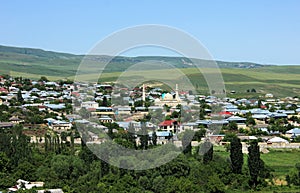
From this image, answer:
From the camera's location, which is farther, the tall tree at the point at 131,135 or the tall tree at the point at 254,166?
the tall tree at the point at 131,135

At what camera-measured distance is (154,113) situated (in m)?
27.4

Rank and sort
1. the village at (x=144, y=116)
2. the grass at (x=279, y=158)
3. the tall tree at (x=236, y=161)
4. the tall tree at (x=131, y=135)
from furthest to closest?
1. the village at (x=144, y=116)
2. the tall tree at (x=131, y=135)
3. the grass at (x=279, y=158)
4. the tall tree at (x=236, y=161)

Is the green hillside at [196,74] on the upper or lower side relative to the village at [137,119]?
upper

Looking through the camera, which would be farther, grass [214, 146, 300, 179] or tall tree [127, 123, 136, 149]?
tall tree [127, 123, 136, 149]

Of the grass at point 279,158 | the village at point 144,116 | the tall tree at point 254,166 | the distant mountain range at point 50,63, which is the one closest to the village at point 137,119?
the village at point 144,116

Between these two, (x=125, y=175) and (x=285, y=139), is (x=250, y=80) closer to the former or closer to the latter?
(x=285, y=139)

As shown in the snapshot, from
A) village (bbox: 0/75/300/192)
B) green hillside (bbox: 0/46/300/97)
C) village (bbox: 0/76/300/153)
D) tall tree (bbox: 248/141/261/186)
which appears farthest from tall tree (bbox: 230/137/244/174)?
green hillside (bbox: 0/46/300/97)

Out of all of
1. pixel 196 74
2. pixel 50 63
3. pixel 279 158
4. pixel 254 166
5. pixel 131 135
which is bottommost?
pixel 279 158

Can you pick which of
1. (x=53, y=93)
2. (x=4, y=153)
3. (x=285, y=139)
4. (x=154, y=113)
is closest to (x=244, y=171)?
(x=4, y=153)

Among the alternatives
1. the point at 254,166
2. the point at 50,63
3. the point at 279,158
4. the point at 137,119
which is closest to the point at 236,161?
the point at 254,166

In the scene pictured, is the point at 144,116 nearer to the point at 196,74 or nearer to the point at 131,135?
the point at 131,135

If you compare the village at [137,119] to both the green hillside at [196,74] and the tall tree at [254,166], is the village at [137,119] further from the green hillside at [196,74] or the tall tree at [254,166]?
the tall tree at [254,166]

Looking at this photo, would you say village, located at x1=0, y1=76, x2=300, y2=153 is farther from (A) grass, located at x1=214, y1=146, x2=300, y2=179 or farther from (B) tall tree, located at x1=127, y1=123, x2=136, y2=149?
(A) grass, located at x1=214, y1=146, x2=300, y2=179

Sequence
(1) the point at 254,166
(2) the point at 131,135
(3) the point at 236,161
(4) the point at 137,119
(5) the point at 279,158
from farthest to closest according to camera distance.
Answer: (4) the point at 137,119
(2) the point at 131,135
(5) the point at 279,158
(3) the point at 236,161
(1) the point at 254,166
